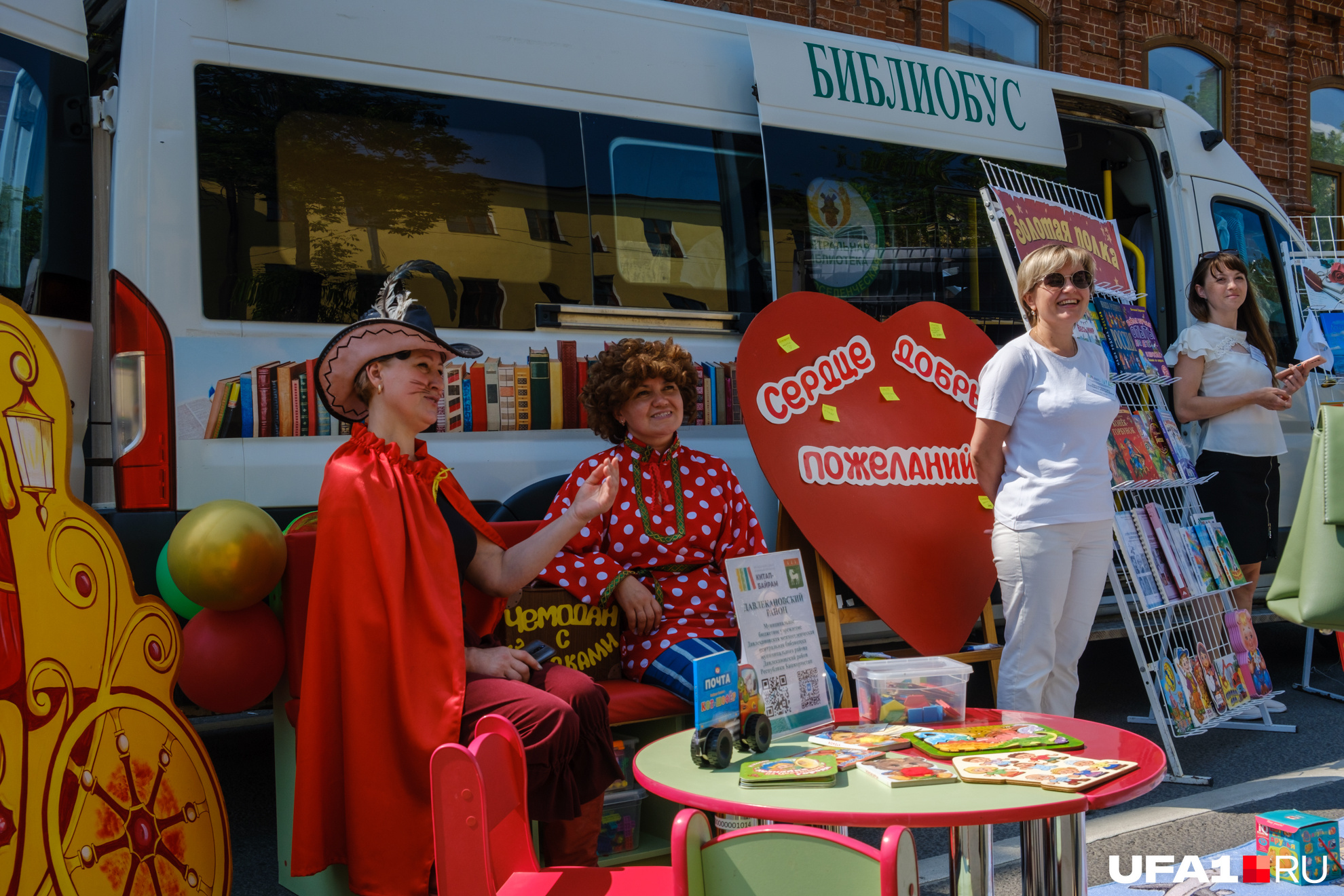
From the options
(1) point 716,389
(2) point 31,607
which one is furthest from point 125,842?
(1) point 716,389

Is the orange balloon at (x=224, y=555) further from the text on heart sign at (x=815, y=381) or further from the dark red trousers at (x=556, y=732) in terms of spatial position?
the text on heart sign at (x=815, y=381)

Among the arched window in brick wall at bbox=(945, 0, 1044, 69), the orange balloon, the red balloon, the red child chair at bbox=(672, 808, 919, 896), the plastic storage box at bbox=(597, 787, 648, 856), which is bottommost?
the plastic storage box at bbox=(597, 787, 648, 856)

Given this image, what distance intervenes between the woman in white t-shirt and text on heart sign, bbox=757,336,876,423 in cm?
52

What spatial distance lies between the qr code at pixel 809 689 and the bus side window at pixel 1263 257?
413 centimetres

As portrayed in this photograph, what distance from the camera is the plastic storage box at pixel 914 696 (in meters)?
2.45

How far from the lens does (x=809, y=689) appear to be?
252cm

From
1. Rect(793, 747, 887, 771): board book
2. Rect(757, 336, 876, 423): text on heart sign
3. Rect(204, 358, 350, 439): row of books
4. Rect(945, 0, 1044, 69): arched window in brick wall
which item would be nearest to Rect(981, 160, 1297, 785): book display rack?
Rect(757, 336, 876, 423): text on heart sign

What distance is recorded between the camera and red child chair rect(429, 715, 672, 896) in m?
1.85

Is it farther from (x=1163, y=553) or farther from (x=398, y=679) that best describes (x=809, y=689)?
(x=1163, y=553)

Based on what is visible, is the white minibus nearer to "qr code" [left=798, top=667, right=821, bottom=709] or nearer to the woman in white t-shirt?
the woman in white t-shirt

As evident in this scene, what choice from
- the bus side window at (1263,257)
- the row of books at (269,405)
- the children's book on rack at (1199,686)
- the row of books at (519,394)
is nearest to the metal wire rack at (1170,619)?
the children's book on rack at (1199,686)

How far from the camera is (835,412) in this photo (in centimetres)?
405

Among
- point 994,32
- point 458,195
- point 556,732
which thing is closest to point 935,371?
point 458,195

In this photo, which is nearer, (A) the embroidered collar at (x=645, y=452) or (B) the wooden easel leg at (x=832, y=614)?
(A) the embroidered collar at (x=645, y=452)
